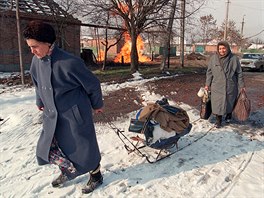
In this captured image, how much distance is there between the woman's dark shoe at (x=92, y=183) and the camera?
10.5 ft

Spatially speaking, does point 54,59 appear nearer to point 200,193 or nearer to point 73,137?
point 73,137

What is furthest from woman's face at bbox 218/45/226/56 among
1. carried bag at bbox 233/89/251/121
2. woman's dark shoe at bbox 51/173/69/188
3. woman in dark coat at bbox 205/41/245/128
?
woman's dark shoe at bbox 51/173/69/188

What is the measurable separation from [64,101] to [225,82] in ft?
11.1

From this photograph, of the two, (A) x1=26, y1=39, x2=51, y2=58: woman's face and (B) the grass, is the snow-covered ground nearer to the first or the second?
(A) x1=26, y1=39, x2=51, y2=58: woman's face

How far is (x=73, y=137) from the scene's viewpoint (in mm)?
2951

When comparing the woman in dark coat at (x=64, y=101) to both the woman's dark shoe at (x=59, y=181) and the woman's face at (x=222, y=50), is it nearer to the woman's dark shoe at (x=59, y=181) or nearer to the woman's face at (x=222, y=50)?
the woman's dark shoe at (x=59, y=181)

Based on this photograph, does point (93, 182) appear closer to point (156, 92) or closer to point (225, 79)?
point (225, 79)

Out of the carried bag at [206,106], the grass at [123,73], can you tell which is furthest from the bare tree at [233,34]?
the carried bag at [206,106]

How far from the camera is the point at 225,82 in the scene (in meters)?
5.12

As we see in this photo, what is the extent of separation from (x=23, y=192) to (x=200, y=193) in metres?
2.15

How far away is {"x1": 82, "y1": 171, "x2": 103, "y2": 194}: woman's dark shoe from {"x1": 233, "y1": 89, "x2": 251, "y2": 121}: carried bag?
321 centimetres

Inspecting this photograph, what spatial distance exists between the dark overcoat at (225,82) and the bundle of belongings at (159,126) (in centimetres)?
165

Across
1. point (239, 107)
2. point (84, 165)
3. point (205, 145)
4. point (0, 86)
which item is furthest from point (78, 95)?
point (0, 86)

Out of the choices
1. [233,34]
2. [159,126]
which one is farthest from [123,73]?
[233,34]
